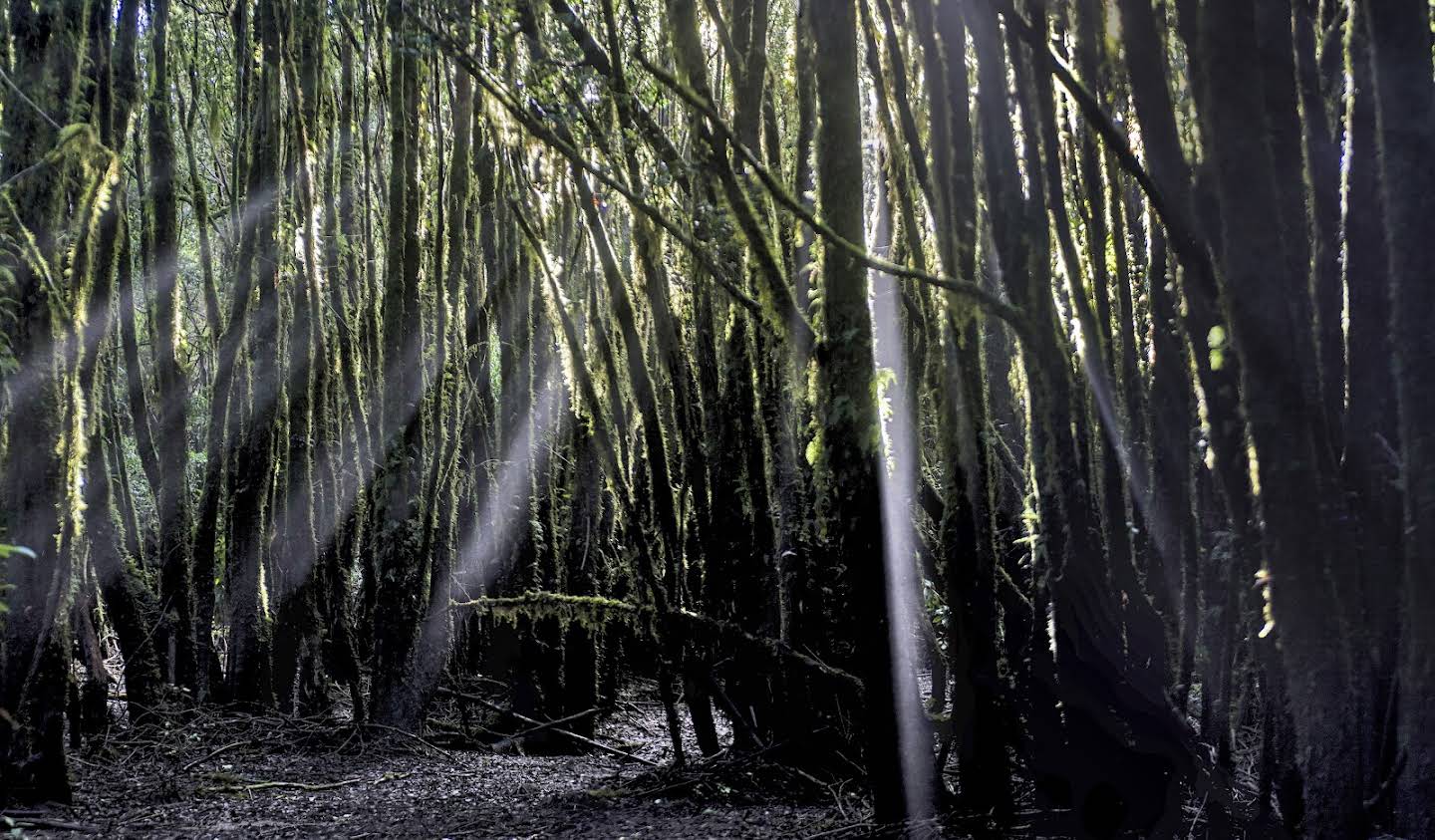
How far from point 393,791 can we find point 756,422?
10.7 ft

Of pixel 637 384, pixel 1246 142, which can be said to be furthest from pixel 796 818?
pixel 1246 142

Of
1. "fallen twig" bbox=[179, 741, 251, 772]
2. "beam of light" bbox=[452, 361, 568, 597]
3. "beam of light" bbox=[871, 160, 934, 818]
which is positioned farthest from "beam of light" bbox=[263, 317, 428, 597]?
"beam of light" bbox=[871, 160, 934, 818]

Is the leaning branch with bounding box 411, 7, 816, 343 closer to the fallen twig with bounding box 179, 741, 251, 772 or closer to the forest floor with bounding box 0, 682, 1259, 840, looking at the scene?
the forest floor with bounding box 0, 682, 1259, 840

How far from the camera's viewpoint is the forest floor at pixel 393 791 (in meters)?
5.45

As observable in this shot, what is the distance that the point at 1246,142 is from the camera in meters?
2.93

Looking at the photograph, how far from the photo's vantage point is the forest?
3.21 metres

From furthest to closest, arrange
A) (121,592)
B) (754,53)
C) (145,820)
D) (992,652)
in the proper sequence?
(121,592) < (145,820) < (754,53) < (992,652)

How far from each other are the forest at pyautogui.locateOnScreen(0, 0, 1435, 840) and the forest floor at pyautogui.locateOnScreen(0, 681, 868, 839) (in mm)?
48

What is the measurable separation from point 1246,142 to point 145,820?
6058 mm

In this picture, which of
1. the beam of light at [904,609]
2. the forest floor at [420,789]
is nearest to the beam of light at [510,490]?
the forest floor at [420,789]

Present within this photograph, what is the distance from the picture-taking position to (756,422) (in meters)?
5.80

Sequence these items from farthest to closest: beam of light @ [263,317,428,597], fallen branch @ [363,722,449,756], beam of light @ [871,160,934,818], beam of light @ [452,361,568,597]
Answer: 1. beam of light @ [452,361,568,597]
2. beam of light @ [263,317,428,597]
3. fallen branch @ [363,722,449,756]
4. beam of light @ [871,160,934,818]

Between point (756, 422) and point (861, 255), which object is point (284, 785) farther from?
point (861, 255)

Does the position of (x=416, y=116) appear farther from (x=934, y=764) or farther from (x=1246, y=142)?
(x=1246, y=142)
